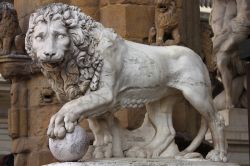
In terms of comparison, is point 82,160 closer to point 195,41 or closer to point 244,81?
point 195,41

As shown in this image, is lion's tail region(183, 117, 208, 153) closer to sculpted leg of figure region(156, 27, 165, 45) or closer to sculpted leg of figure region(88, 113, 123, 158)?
sculpted leg of figure region(88, 113, 123, 158)

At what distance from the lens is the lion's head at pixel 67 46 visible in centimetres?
873

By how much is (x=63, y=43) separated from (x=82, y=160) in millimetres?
925

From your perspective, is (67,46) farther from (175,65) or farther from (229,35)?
(229,35)

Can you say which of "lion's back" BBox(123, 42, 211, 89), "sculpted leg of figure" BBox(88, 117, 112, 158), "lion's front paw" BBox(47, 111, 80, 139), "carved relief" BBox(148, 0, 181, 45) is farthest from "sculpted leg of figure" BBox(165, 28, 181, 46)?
"lion's front paw" BBox(47, 111, 80, 139)

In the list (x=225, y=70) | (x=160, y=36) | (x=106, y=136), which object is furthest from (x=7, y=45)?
(x=225, y=70)

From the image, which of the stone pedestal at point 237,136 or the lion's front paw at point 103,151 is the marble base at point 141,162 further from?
the stone pedestal at point 237,136

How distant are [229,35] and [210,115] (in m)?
6.31

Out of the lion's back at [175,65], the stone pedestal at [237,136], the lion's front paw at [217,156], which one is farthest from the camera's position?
the stone pedestal at [237,136]

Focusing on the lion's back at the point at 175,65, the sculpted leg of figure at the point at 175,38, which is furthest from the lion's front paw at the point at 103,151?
the sculpted leg of figure at the point at 175,38

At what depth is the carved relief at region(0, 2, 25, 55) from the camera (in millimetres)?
11703

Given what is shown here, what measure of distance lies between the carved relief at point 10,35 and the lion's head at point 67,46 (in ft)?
9.18

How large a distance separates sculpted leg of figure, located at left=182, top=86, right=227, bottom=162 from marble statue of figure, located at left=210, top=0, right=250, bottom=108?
18.8ft

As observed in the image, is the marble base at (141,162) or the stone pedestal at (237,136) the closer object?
the marble base at (141,162)
